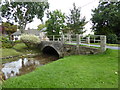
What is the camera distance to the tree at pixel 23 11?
18156mm

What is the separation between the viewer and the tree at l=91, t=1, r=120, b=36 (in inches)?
497

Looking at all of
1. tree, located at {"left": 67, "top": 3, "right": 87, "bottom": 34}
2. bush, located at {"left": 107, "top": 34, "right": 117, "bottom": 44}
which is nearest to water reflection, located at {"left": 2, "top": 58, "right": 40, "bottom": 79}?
bush, located at {"left": 107, "top": 34, "right": 117, "bottom": 44}

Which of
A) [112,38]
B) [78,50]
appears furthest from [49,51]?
[112,38]

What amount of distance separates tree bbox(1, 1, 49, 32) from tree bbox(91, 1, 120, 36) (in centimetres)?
1036

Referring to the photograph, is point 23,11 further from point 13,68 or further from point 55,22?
point 13,68

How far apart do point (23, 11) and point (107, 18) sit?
15541 millimetres

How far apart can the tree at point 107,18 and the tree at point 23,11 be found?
408 inches

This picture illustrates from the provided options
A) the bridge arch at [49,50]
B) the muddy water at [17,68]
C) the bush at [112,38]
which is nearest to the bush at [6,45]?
the bridge arch at [49,50]

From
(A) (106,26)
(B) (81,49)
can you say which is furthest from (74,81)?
(A) (106,26)

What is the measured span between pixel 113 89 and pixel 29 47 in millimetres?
14744

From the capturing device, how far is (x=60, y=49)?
10.5 meters

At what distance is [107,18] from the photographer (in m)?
13.2

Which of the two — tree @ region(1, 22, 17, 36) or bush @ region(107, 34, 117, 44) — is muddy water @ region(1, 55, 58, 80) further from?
tree @ region(1, 22, 17, 36)

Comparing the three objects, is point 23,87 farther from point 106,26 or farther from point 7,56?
point 106,26
